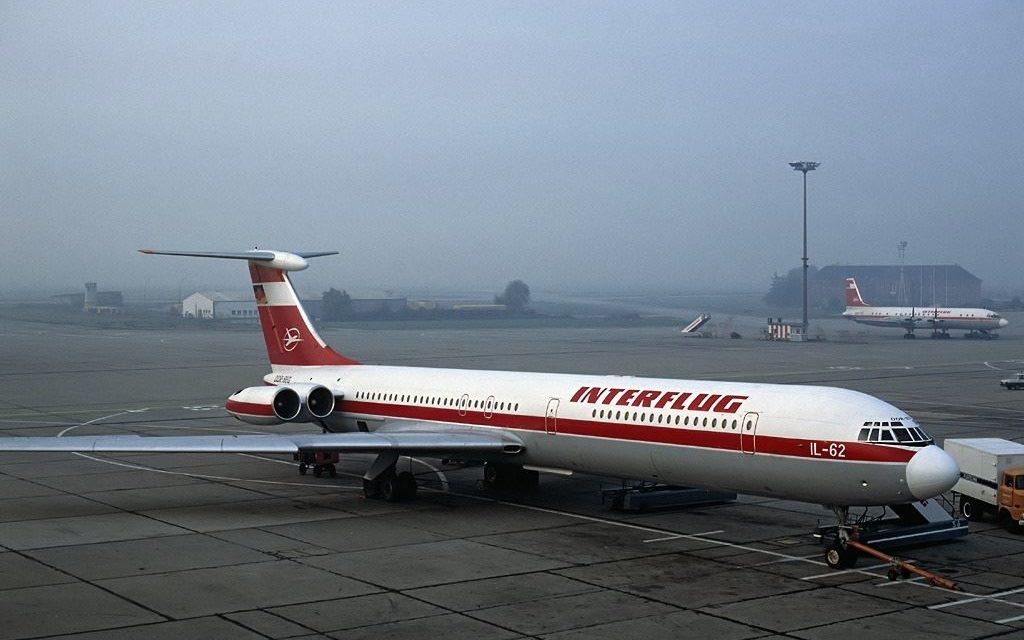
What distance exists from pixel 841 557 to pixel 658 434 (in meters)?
4.12

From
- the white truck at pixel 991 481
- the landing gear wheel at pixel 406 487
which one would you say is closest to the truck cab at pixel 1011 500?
the white truck at pixel 991 481

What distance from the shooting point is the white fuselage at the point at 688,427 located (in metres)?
18.3

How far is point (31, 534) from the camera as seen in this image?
66.7 ft

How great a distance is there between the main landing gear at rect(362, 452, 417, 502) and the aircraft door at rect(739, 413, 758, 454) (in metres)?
7.50

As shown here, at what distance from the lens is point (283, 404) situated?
89.7 feet

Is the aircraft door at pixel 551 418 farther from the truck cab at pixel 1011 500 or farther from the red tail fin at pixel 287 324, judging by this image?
the red tail fin at pixel 287 324

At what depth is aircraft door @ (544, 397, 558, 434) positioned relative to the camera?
22781mm

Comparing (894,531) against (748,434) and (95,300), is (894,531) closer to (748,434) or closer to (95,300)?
(748,434)

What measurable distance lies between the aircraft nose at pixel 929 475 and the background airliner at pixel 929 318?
8029cm

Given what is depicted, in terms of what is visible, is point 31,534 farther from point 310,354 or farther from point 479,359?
point 479,359

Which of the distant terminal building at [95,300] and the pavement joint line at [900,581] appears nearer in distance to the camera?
the pavement joint line at [900,581]

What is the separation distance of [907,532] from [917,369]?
4344 centimetres

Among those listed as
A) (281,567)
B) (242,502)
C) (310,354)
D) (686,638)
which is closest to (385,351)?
(310,354)

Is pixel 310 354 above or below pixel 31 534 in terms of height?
above
